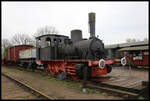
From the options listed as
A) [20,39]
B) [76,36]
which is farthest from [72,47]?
[20,39]

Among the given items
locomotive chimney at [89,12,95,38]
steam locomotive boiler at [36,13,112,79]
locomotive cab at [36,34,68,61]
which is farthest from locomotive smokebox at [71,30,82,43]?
locomotive cab at [36,34,68,61]

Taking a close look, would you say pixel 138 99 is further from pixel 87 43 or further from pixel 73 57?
pixel 73 57

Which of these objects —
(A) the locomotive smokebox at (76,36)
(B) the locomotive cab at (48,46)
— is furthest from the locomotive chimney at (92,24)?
(B) the locomotive cab at (48,46)

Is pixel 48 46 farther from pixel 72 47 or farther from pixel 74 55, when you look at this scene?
pixel 74 55

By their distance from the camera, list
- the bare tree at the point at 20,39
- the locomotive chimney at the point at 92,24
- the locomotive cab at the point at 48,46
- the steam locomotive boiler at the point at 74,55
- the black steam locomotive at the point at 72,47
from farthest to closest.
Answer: the bare tree at the point at 20,39
the locomotive cab at the point at 48,46
the locomotive chimney at the point at 92,24
the black steam locomotive at the point at 72,47
the steam locomotive boiler at the point at 74,55

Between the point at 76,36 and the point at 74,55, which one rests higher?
the point at 76,36

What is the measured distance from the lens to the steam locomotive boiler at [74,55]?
7.80 meters

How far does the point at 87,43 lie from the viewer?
Answer: 26.8 feet

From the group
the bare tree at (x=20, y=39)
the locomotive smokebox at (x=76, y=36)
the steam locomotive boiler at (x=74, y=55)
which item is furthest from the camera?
the bare tree at (x=20, y=39)

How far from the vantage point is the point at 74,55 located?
8969mm

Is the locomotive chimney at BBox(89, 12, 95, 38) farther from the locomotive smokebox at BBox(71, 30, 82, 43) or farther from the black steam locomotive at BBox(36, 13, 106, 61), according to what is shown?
the locomotive smokebox at BBox(71, 30, 82, 43)

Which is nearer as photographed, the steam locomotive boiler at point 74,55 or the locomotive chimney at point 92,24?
the steam locomotive boiler at point 74,55

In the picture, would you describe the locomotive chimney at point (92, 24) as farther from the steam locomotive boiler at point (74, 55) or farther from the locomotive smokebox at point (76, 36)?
the locomotive smokebox at point (76, 36)

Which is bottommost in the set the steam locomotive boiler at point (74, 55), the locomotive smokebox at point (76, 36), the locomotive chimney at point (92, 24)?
the steam locomotive boiler at point (74, 55)
